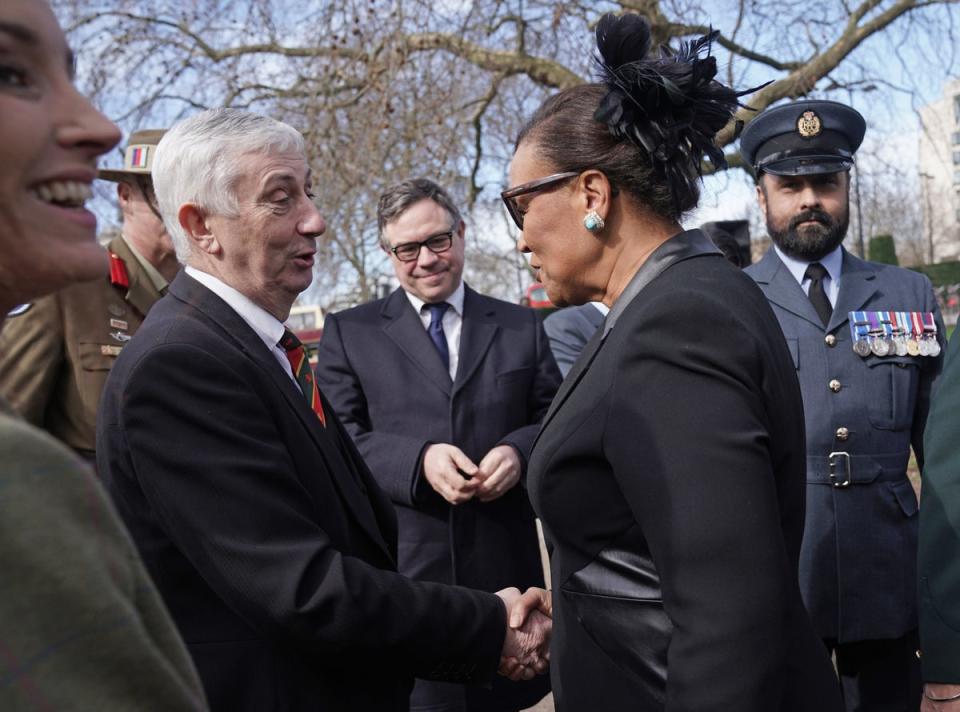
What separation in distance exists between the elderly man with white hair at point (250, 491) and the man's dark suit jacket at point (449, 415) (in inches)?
41.8

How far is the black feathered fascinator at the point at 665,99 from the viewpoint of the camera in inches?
72.2

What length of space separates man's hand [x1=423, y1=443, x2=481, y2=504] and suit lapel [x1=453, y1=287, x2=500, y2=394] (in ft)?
1.15

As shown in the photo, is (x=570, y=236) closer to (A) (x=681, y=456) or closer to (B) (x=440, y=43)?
(A) (x=681, y=456)

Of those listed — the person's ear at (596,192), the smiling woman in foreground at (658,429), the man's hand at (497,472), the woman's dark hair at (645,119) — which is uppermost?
the woman's dark hair at (645,119)

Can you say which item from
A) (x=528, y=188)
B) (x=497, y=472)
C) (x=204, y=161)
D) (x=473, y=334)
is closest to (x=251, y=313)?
(x=204, y=161)

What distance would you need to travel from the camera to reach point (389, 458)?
3.28 metres

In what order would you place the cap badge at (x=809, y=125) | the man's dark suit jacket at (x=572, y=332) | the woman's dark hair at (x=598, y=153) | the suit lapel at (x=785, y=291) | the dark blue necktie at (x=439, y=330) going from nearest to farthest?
the woman's dark hair at (x=598, y=153) → the suit lapel at (x=785, y=291) → the cap badge at (x=809, y=125) → the dark blue necktie at (x=439, y=330) → the man's dark suit jacket at (x=572, y=332)

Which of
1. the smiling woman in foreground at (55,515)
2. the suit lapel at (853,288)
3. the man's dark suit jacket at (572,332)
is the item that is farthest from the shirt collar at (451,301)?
the smiling woman in foreground at (55,515)

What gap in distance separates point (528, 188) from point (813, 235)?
1.74 metres

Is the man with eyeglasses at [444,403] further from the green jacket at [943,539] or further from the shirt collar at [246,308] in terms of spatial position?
the green jacket at [943,539]

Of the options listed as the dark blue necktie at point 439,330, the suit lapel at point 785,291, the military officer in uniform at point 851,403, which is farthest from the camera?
the dark blue necktie at point 439,330

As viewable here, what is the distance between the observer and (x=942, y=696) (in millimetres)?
2074

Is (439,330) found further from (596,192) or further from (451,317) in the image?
(596,192)

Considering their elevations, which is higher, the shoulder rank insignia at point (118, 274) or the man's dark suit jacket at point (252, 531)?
the shoulder rank insignia at point (118, 274)
